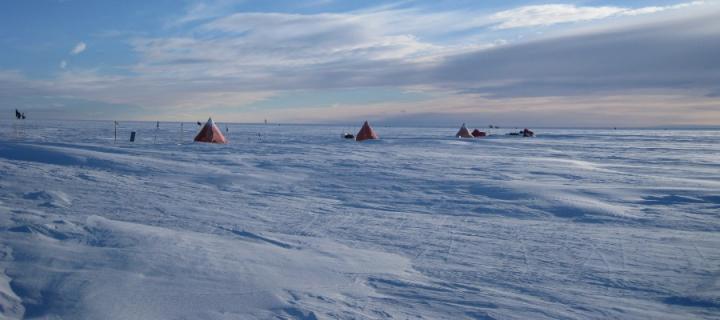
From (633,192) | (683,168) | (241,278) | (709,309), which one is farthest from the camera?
(683,168)

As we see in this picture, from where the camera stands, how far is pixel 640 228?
554 centimetres

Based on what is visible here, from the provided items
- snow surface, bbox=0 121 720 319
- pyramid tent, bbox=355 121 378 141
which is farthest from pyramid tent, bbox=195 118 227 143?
snow surface, bbox=0 121 720 319

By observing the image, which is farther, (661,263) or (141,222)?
(141,222)

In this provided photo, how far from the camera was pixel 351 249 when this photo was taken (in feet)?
14.6

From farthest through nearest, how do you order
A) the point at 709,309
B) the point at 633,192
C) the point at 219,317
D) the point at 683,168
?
1. the point at 683,168
2. the point at 633,192
3. the point at 709,309
4. the point at 219,317

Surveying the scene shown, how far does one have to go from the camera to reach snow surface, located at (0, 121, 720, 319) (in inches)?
121

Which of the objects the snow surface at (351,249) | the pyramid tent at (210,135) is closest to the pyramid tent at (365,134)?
the pyramid tent at (210,135)

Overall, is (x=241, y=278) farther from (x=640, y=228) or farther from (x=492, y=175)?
(x=492, y=175)

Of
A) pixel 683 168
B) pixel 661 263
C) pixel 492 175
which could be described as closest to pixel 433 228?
pixel 661 263

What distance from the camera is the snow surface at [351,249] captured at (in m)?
3.08

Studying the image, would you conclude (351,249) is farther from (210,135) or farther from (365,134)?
(365,134)

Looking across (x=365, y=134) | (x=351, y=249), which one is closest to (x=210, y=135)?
(x=365, y=134)

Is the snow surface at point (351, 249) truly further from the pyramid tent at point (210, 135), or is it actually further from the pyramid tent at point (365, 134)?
the pyramid tent at point (365, 134)

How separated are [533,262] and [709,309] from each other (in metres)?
1.24
